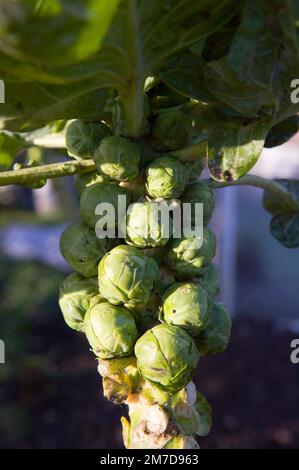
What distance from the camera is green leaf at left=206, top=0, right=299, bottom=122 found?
0.60 meters

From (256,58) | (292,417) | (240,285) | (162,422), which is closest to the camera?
(256,58)

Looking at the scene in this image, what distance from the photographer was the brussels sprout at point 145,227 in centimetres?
76

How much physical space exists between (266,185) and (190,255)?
0.81 ft

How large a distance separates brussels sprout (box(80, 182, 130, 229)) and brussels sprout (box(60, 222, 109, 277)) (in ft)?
0.07

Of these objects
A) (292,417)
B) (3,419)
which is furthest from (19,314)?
(292,417)

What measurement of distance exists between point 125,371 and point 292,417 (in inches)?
113

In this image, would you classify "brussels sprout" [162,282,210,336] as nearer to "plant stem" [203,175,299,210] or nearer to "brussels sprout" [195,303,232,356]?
"brussels sprout" [195,303,232,356]

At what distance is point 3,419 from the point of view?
354 centimetres

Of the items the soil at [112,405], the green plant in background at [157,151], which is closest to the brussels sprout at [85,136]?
the green plant in background at [157,151]

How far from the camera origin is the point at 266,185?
0.95 metres

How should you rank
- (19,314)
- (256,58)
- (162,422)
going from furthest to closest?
(19,314) < (162,422) < (256,58)

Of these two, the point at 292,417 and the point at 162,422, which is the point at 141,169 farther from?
the point at 292,417

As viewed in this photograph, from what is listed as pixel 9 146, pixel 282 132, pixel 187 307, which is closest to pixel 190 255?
pixel 187 307

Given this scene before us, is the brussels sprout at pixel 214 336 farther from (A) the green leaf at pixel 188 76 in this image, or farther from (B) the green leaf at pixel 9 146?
(B) the green leaf at pixel 9 146
